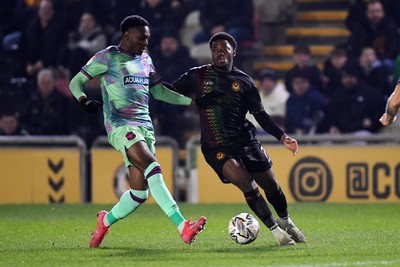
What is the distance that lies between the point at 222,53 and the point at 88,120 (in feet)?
27.4

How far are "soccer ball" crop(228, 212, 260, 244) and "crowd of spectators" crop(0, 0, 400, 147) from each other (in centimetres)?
714

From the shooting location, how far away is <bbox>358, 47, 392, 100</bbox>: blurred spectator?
55.4ft

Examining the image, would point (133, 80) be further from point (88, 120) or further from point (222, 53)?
point (88, 120)

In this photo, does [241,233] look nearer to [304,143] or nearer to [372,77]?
[304,143]

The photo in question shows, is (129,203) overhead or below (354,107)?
below

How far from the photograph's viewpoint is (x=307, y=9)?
2000 centimetres

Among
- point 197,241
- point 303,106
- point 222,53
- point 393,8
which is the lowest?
point 197,241

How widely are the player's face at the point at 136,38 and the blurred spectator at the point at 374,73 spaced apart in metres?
7.63

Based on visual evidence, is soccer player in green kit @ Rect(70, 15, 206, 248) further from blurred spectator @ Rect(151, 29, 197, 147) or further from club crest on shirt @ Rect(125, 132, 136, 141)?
blurred spectator @ Rect(151, 29, 197, 147)

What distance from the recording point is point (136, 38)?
9867 mm

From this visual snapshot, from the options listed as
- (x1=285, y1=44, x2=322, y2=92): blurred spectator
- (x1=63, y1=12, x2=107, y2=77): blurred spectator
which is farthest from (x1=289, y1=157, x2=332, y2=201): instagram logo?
(x1=63, y1=12, x2=107, y2=77): blurred spectator

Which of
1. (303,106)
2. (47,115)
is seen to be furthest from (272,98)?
(47,115)

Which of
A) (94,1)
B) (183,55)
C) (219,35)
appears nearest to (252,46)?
(183,55)

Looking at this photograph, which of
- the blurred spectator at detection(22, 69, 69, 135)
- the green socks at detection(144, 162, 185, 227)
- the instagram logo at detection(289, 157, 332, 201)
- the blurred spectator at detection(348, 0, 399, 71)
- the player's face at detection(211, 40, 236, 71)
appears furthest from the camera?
the blurred spectator at detection(22, 69, 69, 135)
